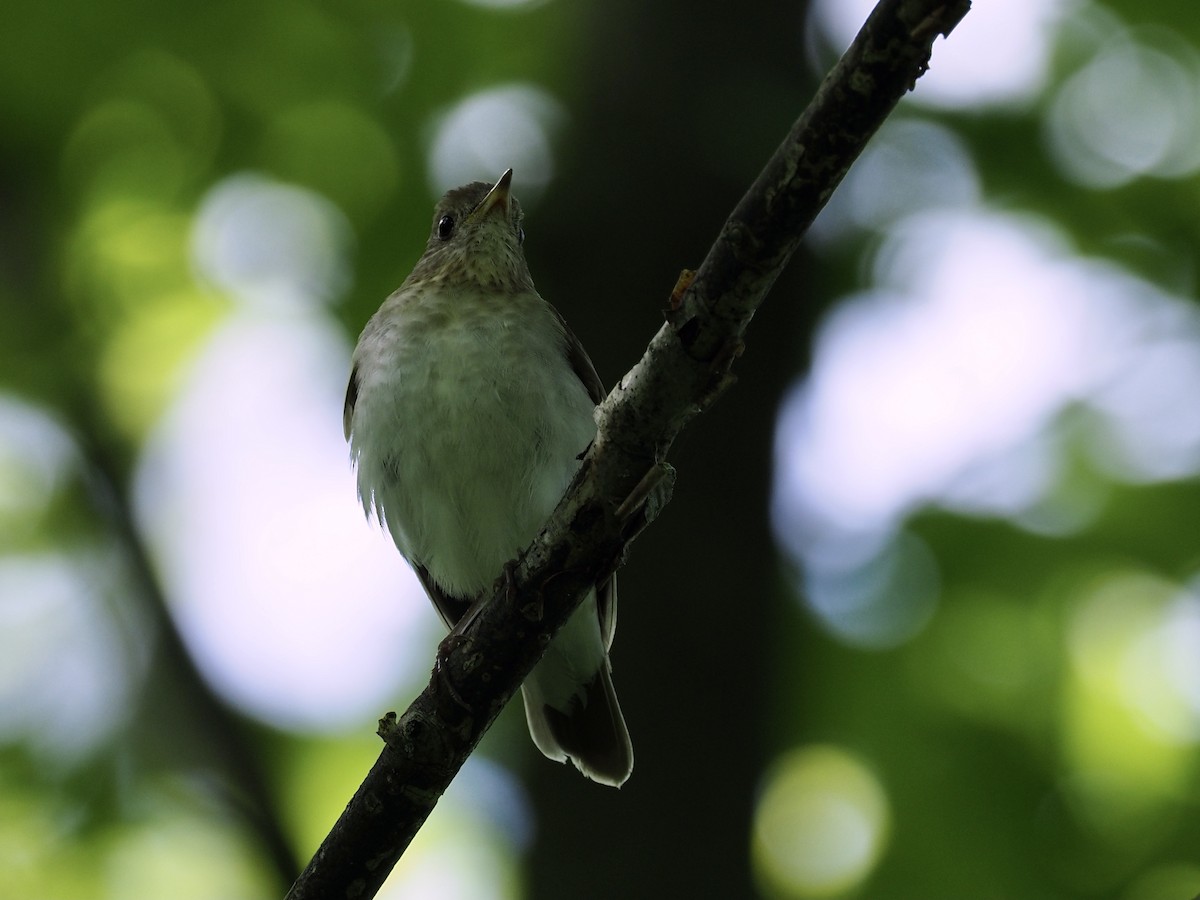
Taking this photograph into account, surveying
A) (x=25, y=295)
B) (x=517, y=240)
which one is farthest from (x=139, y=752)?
(x=517, y=240)

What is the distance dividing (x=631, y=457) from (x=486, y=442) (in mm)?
2049

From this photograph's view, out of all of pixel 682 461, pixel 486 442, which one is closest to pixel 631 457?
pixel 486 442

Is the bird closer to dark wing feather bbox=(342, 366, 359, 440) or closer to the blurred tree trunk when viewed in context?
dark wing feather bbox=(342, 366, 359, 440)

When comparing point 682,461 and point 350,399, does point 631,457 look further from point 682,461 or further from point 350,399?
point 350,399

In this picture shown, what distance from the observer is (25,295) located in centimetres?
674

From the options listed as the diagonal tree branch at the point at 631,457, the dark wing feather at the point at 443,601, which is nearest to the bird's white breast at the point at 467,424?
the dark wing feather at the point at 443,601

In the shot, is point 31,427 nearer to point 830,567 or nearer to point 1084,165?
point 830,567

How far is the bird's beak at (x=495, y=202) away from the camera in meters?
5.67

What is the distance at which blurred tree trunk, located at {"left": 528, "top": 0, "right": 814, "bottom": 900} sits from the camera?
4.88 meters

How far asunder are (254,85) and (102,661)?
344cm

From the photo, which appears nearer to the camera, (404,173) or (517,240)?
(517,240)

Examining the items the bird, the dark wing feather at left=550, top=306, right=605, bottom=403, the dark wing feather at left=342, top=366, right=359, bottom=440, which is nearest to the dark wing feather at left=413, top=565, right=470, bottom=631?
the bird

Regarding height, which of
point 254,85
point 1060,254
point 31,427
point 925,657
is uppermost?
point 1060,254

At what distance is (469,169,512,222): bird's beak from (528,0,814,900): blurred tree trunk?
0.23 meters
